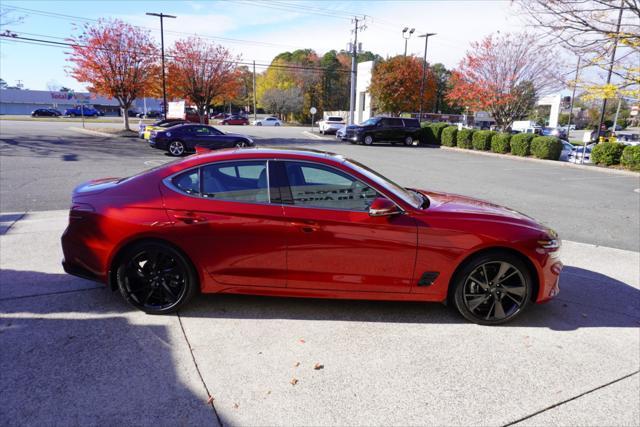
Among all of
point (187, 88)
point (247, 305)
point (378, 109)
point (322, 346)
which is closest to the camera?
point (322, 346)

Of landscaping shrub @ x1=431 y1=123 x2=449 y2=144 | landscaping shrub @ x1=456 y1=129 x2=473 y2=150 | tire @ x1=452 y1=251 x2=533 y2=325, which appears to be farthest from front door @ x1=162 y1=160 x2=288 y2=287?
landscaping shrub @ x1=431 y1=123 x2=449 y2=144

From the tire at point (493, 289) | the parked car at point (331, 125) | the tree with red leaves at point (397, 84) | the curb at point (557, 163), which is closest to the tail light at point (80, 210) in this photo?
the tire at point (493, 289)

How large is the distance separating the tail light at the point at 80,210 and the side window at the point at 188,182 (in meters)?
0.77

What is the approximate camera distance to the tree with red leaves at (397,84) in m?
41.1

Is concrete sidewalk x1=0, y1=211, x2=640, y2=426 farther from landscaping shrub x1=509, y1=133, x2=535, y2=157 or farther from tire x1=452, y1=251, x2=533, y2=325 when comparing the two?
landscaping shrub x1=509, y1=133, x2=535, y2=157

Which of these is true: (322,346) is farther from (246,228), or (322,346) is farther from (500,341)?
(500,341)

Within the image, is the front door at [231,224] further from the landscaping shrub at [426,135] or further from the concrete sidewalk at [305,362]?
the landscaping shrub at [426,135]

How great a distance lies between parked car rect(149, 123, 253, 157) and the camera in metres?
17.5

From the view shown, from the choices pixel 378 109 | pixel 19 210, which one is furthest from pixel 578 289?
pixel 378 109

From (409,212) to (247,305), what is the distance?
1752 millimetres

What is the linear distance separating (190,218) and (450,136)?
26115mm

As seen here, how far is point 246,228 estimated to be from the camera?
11.5 feet

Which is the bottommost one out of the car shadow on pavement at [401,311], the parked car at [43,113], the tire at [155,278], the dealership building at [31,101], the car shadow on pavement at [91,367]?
the car shadow on pavement at [91,367]

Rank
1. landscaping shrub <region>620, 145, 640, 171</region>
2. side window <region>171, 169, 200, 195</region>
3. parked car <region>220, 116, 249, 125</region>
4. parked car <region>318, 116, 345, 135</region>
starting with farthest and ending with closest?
parked car <region>220, 116, 249, 125</region> < parked car <region>318, 116, 345, 135</region> < landscaping shrub <region>620, 145, 640, 171</region> < side window <region>171, 169, 200, 195</region>
